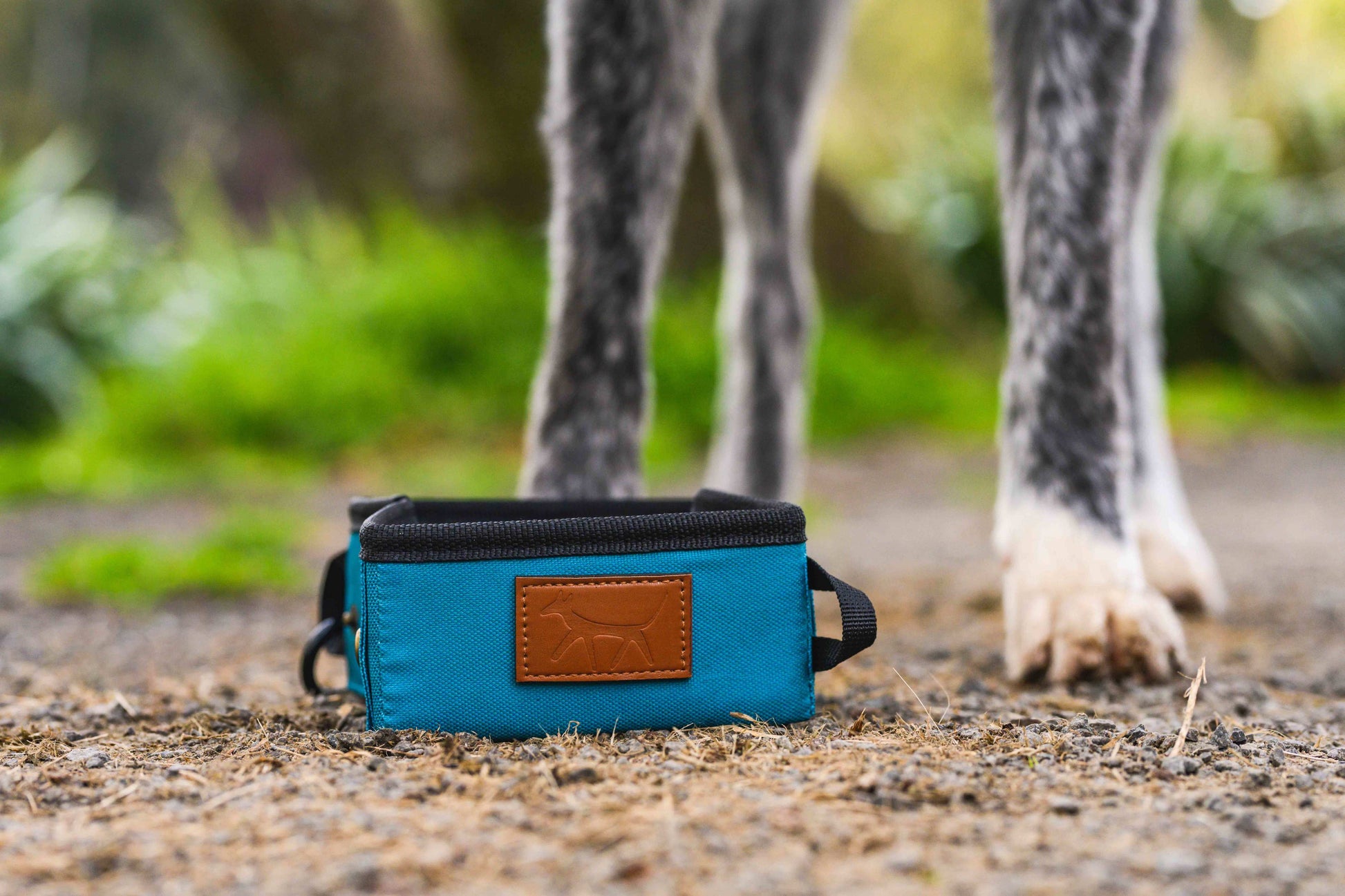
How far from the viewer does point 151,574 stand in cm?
308

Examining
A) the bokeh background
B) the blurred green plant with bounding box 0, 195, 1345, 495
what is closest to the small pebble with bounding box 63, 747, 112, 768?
the bokeh background

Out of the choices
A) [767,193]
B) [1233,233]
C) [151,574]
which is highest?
[1233,233]

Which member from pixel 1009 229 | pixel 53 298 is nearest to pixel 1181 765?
pixel 1009 229

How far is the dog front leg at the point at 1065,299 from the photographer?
1938mm

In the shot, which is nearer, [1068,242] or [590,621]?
[590,621]

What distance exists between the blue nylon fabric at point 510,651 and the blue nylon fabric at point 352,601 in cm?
22

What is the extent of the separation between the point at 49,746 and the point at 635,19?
5.06 feet

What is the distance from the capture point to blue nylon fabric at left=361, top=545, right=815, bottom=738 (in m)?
1.48

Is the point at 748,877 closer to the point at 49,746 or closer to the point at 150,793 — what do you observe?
the point at 150,793

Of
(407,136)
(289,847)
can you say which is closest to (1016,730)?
(289,847)

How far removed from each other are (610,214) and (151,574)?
160 cm

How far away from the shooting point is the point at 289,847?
1.12m

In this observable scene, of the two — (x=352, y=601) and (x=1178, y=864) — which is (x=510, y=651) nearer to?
(x=352, y=601)

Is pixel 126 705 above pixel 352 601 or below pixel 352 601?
below
